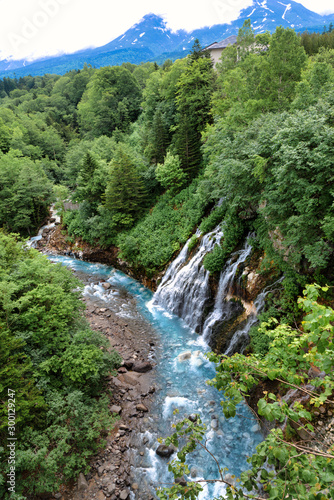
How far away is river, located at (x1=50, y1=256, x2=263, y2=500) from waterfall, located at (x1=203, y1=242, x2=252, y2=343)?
962mm

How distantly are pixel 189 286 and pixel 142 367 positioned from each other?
211 inches

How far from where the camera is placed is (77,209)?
2884 centimetres

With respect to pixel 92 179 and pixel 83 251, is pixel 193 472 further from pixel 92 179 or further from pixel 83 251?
pixel 92 179

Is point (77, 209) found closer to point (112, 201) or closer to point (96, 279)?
point (112, 201)

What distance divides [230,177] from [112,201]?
546 inches

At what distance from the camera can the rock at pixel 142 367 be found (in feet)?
38.4

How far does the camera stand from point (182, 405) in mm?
9969

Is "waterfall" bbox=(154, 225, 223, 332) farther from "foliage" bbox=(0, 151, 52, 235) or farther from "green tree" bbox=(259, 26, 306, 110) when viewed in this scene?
"foliage" bbox=(0, 151, 52, 235)

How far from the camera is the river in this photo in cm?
789

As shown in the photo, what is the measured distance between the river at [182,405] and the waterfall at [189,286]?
1.79 ft

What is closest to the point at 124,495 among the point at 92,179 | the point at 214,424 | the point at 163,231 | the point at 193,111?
the point at 214,424

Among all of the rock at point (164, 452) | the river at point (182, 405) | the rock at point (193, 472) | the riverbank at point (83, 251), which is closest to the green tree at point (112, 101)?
the riverbank at point (83, 251)

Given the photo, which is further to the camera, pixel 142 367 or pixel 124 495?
pixel 142 367

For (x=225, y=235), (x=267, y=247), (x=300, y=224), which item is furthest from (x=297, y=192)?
(x=225, y=235)
